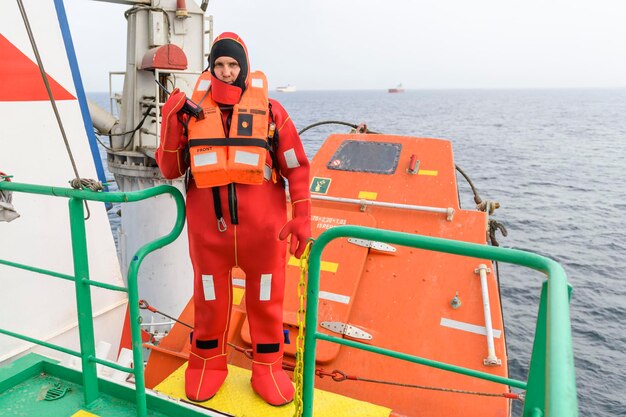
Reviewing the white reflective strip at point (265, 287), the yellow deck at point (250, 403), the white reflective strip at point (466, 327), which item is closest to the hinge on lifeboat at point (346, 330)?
the white reflective strip at point (466, 327)

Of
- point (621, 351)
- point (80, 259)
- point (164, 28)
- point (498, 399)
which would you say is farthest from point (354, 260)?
point (621, 351)

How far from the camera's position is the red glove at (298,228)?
248 centimetres

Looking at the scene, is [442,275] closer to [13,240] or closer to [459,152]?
[13,240]

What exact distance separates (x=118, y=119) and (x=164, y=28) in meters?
1.51

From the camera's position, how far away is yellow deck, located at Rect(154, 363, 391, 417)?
2584 millimetres

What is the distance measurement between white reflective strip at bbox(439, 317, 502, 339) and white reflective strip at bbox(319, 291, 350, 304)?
0.77 meters

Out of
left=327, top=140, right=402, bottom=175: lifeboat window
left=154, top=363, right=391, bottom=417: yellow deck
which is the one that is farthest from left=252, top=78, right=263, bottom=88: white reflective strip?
left=327, top=140, right=402, bottom=175: lifeboat window

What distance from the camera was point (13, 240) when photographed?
3484 mm

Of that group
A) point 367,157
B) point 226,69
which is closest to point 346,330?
point 226,69

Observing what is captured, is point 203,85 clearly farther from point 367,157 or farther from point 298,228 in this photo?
point 367,157

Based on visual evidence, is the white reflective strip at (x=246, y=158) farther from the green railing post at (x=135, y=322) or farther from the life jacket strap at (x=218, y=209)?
the green railing post at (x=135, y=322)

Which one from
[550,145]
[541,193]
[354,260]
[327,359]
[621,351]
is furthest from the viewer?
[550,145]

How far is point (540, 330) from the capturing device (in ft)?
4.38

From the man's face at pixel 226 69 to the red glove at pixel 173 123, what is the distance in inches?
8.6
